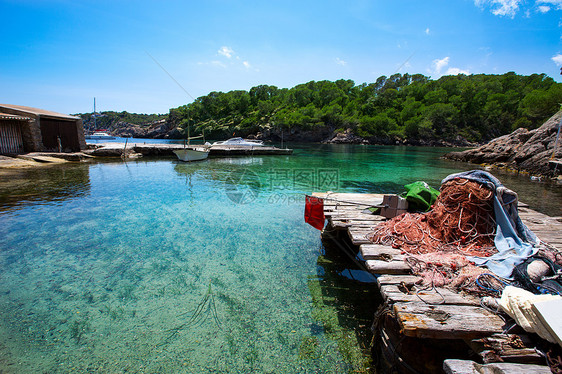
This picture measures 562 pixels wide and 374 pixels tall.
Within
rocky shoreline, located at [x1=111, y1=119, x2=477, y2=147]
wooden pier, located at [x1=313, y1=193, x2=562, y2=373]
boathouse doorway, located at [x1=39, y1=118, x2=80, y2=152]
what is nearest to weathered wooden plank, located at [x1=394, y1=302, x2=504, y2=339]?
wooden pier, located at [x1=313, y1=193, x2=562, y2=373]

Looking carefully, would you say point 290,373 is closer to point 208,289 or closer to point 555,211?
point 208,289

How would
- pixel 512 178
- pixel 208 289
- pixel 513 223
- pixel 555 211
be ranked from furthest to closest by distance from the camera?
pixel 512 178 → pixel 555 211 → pixel 208 289 → pixel 513 223

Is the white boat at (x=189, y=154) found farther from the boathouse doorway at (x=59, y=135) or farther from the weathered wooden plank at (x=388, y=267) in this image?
the weathered wooden plank at (x=388, y=267)

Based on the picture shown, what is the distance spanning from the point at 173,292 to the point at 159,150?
30.9 m

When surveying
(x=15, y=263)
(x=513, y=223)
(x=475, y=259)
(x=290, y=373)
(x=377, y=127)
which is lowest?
(x=290, y=373)

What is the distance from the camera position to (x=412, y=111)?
79438 millimetres

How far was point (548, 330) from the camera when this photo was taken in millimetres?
2375

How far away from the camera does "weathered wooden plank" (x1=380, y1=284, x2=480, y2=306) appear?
3297 mm

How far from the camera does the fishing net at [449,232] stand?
167 inches

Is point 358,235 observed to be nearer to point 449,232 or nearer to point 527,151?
point 449,232

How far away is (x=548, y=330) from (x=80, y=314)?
7.37 meters

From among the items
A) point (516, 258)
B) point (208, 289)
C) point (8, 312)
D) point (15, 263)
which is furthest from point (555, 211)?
point (15, 263)

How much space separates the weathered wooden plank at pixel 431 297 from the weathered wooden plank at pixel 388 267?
1.45 ft

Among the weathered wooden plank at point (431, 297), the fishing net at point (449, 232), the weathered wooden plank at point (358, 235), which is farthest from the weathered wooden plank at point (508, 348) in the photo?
the weathered wooden plank at point (358, 235)
